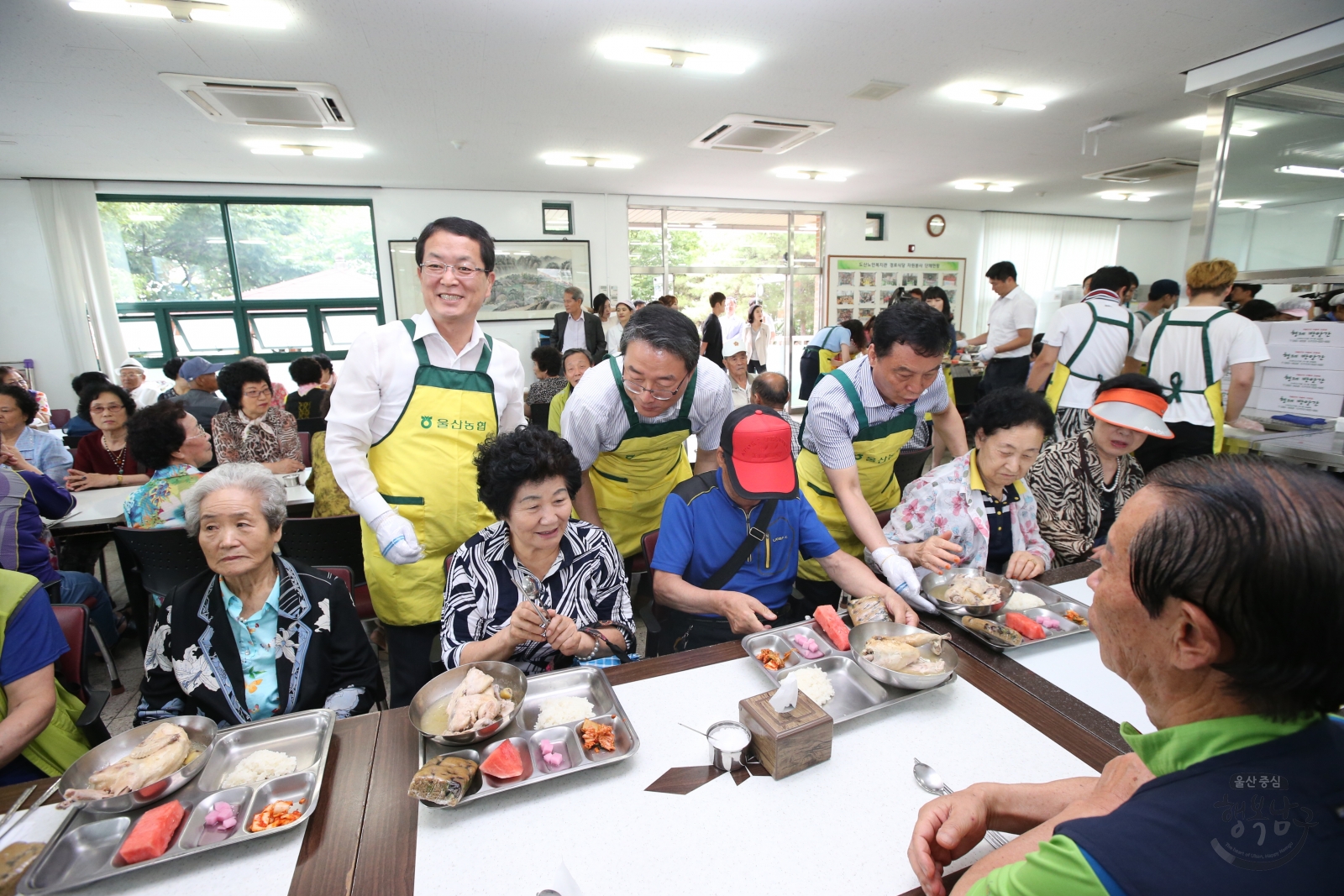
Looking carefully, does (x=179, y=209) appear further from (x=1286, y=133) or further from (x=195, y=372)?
(x=1286, y=133)

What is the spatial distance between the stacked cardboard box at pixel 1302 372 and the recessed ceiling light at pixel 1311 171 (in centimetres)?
114

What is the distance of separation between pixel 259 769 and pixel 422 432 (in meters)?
1.02

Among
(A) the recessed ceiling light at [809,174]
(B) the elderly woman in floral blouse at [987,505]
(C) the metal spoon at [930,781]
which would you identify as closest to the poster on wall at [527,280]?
(A) the recessed ceiling light at [809,174]

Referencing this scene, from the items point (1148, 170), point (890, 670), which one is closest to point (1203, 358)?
point (890, 670)

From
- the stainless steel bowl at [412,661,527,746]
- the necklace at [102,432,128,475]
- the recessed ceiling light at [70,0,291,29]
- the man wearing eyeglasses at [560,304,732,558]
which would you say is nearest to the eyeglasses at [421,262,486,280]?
the man wearing eyeglasses at [560,304,732,558]

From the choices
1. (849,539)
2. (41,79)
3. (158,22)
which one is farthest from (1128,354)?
(41,79)

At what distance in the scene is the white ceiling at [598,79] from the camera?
352cm

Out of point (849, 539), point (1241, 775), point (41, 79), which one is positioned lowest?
point (849, 539)

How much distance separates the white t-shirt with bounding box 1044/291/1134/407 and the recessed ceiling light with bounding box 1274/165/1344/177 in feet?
4.90

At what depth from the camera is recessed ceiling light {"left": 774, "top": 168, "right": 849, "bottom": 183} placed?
748cm

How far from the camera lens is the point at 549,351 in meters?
5.36

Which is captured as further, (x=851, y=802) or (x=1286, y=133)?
(x=1286, y=133)

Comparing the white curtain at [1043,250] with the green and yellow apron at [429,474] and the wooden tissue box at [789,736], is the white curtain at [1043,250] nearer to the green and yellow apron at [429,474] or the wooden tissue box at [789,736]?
the green and yellow apron at [429,474]

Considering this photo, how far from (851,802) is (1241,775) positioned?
25.8 inches
